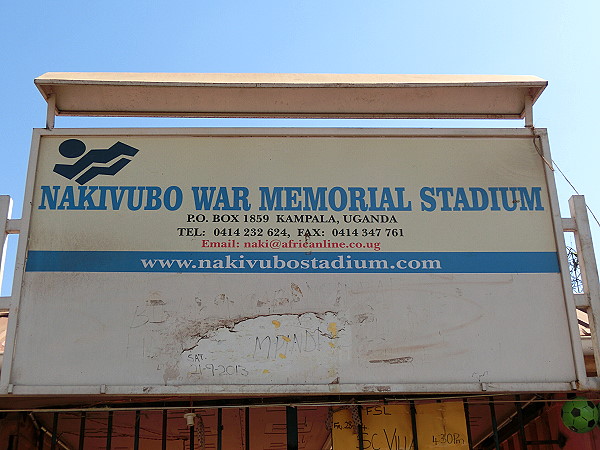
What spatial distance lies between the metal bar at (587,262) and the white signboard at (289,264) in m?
0.27

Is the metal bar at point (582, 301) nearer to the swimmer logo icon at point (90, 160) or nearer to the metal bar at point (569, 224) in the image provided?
the metal bar at point (569, 224)

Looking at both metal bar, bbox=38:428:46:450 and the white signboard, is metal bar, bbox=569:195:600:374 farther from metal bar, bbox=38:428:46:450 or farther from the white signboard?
metal bar, bbox=38:428:46:450

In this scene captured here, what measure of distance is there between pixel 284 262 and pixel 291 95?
1.77 meters

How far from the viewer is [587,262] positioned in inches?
258

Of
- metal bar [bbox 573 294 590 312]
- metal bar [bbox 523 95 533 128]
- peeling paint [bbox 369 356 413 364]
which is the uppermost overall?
metal bar [bbox 523 95 533 128]

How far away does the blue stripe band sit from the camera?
21.0ft

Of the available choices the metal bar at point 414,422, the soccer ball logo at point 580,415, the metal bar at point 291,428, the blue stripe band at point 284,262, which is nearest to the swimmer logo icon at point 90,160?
the blue stripe band at point 284,262

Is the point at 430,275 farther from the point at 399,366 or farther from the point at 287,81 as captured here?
the point at 287,81

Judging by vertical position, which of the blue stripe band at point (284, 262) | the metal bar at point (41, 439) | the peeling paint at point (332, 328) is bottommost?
the metal bar at point (41, 439)

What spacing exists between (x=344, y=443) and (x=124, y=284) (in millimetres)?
2522

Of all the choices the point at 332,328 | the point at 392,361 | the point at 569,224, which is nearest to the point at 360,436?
the point at 392,361

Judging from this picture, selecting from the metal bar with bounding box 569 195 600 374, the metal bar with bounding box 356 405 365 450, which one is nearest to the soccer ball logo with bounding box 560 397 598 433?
the metal bar with bounding box 569 195 600 374

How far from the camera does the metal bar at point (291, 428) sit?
21.5 feet

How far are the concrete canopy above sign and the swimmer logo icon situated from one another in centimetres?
52
